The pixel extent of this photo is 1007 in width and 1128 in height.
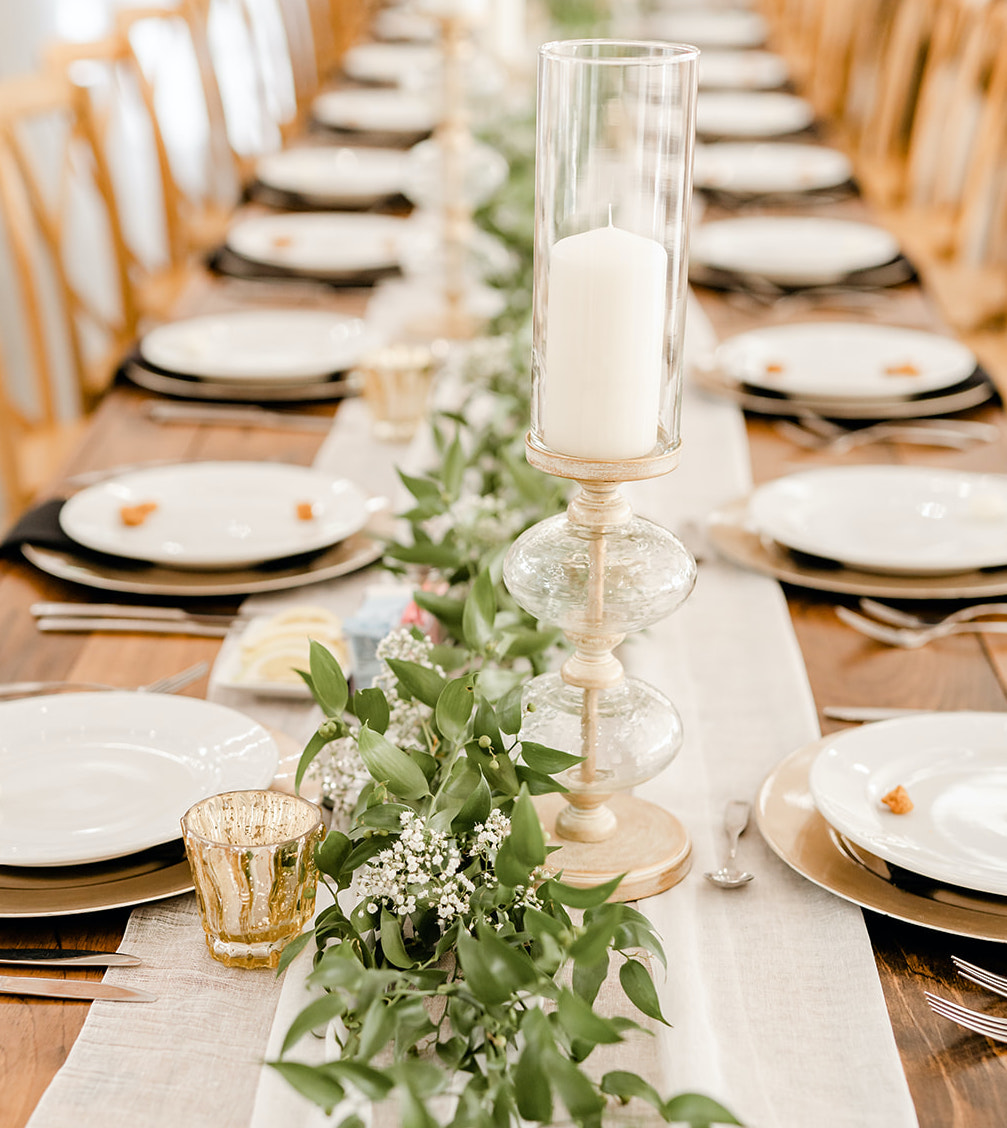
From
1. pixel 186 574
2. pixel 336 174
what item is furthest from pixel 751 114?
pixel 186 574

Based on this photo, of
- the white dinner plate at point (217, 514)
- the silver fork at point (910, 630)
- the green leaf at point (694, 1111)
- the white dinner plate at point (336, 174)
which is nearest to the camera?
the green leaf at point (694, 1111)

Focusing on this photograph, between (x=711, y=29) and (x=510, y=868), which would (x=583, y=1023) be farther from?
(x=711, y=29)

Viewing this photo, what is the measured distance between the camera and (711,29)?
5.47 metres

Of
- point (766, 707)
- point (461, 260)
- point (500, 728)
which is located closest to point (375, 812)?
point (500, 728)

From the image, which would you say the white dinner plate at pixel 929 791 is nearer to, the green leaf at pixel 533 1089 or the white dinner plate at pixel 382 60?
the green leaf at pixel 533 1089

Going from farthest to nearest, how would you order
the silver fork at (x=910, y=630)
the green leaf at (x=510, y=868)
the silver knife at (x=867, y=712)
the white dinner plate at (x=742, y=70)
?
the white dinner plate at (x=742, y=70)
the silver fork at (x=910, y=630)
the silver knife at (x=867, y=712)
the green leaf at (x=510, y=868)

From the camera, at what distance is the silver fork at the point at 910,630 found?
4.11ft

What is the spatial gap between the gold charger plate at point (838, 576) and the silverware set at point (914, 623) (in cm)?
1

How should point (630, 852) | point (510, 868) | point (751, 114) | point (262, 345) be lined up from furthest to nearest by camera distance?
point (751, 114) < point (262, 345) < point (630, 852) < point (510, 868)

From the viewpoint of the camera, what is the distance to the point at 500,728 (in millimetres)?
796

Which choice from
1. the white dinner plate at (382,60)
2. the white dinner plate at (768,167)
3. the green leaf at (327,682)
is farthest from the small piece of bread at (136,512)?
the white dinner plate at (382,60)

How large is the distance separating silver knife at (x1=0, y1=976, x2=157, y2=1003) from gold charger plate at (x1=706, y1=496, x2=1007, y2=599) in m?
0.77

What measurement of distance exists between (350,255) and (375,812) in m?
1.90

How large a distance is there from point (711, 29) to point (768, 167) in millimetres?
2604
